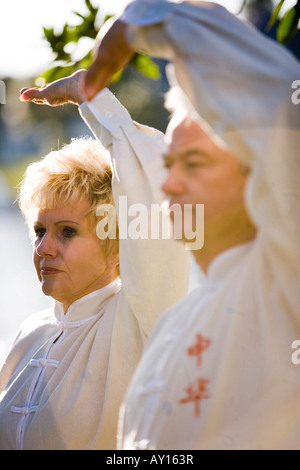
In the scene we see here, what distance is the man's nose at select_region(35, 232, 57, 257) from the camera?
2.56 meters

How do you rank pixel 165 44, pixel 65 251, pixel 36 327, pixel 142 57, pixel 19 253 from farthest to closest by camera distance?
1. pixel 19 253
2. pixel 36 327
3. pixel 65 251
4. pixel 142 57
5. pixel 165 44

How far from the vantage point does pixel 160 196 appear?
7.66ft

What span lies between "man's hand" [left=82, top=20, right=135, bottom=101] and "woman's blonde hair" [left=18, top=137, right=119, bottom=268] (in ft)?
3.80

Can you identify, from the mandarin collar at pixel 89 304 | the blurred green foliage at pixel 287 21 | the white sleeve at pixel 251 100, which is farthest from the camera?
the mandarin collar at pixel 89 304

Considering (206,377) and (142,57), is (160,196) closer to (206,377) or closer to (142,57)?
(142,57)

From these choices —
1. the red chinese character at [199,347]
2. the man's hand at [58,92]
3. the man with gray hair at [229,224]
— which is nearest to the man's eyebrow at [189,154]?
the man with gray hair at [229,224]

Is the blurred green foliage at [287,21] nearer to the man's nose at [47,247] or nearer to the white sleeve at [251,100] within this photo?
the white sleeve at [251,100]

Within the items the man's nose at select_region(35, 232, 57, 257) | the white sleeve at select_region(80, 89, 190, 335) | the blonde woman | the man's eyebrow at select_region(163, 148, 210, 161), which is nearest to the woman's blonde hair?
the blonde woman

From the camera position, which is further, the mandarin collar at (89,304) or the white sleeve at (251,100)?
the mandarin collar at (89,304)

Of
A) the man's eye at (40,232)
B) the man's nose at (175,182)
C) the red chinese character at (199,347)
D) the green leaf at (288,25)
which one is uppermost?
the green leaf at (288,25)

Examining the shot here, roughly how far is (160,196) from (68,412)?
0.79m

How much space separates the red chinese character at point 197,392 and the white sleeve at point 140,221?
88 centimetres

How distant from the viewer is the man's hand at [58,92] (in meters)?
2.38

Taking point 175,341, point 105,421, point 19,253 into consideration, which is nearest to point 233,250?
point 175,341
